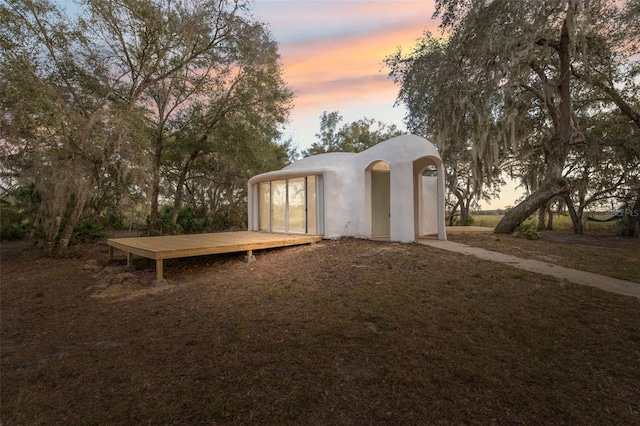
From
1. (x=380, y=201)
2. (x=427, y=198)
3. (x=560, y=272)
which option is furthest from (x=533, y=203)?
(x=560, y=272)

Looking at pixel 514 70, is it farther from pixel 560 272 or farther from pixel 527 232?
pixel 527 232

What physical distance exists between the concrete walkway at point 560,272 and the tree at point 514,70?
3.05 metres

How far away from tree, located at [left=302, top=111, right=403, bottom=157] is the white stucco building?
10.4m

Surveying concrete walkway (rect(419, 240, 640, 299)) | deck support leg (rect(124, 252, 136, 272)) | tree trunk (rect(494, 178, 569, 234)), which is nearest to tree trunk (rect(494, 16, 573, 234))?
tree trunk (rect(494, 178, 569, 234))

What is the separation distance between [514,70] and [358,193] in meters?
4.66

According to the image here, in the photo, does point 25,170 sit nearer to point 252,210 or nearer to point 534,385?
point 252,210

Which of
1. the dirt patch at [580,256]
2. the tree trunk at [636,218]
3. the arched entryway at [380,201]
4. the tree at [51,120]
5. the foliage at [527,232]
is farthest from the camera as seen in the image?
the tree trunk at [636,218]

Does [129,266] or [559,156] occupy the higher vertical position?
[559,156]

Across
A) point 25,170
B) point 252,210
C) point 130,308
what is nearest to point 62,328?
point 130,308

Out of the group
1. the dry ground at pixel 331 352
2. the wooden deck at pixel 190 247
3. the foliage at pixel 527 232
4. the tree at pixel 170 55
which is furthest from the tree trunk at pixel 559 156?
the tree at pixel 170 55

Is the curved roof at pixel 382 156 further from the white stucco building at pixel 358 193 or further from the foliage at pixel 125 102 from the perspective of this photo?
the foliage at pixel 125 102

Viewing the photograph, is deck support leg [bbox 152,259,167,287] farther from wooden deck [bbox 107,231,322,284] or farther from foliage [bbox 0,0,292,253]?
foliage [bbox 0,0,292,253]

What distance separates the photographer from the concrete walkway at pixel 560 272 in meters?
4.27

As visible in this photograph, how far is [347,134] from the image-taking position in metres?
19.9
